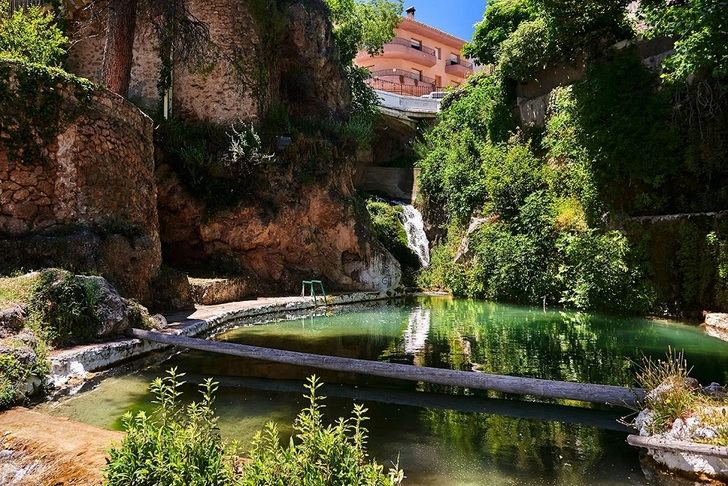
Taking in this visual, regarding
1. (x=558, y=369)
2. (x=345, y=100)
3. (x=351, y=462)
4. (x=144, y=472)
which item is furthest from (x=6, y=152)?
(x=345, y=100)

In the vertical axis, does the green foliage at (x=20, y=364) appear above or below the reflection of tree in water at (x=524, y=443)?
above

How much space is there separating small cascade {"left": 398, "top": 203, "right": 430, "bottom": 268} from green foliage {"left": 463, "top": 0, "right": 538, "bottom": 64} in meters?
8.38

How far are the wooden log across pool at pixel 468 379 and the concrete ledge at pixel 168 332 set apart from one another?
86 cm

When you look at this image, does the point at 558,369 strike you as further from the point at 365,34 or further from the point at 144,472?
the point at 365,34

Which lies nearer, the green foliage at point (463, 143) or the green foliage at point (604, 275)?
the green foliage at point (604, 275)

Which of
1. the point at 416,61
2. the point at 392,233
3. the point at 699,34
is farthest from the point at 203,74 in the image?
the point at 416,61

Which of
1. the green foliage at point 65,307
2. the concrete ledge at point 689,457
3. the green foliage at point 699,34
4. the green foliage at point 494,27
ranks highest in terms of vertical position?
the green foliage at point 494,27

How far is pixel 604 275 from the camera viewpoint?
546 inches

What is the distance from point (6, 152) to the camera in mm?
8273

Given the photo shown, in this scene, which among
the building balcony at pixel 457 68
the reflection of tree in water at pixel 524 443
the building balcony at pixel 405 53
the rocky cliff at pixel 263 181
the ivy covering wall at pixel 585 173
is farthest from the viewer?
the building balcony at pixel 457 68

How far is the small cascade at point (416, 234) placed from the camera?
2417 cm

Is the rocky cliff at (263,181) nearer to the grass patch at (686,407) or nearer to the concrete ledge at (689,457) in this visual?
the grass patch at (686,407)

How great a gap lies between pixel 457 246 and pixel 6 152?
17097 mm

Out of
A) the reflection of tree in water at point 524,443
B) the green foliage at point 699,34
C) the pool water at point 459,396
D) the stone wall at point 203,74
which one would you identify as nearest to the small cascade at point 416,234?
the stone wall at point 203,74
